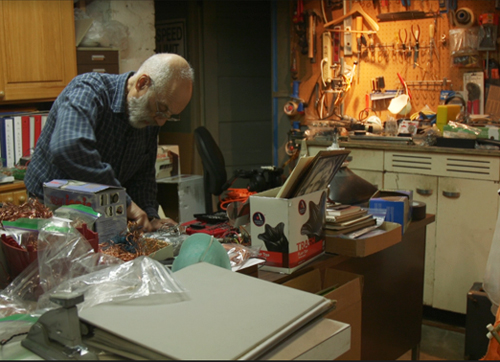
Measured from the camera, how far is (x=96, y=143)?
231 cm

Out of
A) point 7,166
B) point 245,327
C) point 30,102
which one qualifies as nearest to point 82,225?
point 245,327

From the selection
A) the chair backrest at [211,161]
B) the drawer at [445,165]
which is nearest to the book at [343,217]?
the drawer at [445,165]

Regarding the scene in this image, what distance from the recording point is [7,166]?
338 centimetres

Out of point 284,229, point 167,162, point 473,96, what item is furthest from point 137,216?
point 473,96

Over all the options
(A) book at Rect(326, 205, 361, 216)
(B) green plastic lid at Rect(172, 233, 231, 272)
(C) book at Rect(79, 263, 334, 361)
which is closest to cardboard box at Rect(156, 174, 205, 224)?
(A) book at Rect(326, 205, 361, 216)

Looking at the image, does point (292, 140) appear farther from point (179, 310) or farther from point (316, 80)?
point (179, 310)

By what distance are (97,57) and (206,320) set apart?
316 cm

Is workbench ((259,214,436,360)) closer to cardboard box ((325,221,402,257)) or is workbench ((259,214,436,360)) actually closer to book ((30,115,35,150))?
cardboard box ((325,221,402,257))

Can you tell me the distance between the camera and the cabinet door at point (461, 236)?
3.04 meters

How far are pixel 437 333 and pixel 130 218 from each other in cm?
202

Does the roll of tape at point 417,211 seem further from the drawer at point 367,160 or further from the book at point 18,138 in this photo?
the book at point 18,138

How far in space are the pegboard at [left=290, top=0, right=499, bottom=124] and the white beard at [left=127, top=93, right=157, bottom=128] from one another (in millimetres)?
2363

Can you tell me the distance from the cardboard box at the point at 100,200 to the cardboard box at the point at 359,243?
25.8 inches

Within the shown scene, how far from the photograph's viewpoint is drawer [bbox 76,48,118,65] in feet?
12.0
